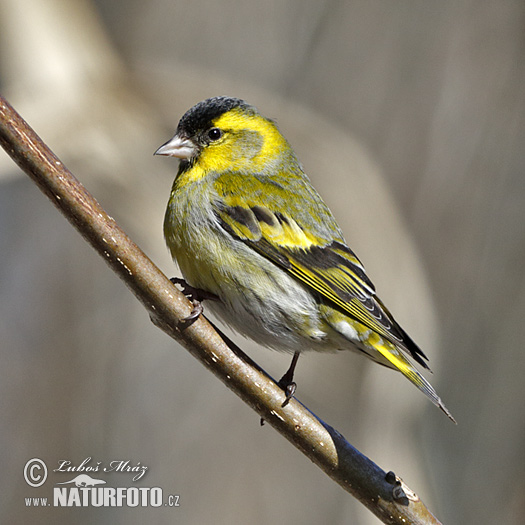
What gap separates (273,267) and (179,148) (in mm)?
833

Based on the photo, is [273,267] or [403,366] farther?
[273,267]

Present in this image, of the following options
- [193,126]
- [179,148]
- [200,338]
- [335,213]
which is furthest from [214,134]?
[335,213]

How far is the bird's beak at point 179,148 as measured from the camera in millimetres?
3592

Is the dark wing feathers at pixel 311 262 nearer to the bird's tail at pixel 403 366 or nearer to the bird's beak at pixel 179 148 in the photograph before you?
the bird's tail at pixel 403 366

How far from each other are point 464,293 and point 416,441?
1.46 metres

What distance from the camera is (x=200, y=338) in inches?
102

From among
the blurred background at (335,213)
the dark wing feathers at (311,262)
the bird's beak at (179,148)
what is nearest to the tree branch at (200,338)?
the dark wing feathers at (311,262)

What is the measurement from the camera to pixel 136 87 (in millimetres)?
5609

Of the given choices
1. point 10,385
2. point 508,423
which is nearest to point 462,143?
point 508,423

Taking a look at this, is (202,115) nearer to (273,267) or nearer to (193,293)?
(273,267)

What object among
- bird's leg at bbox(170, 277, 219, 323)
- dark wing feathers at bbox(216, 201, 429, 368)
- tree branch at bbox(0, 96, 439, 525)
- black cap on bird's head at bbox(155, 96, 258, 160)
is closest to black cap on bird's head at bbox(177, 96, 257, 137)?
black cap on bird's head at bbox(155, 96, 258, 160)

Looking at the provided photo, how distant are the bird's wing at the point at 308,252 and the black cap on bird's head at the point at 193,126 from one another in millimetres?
318

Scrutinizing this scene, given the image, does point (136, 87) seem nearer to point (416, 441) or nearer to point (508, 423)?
point (416, 441)

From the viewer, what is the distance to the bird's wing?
3275 mm
